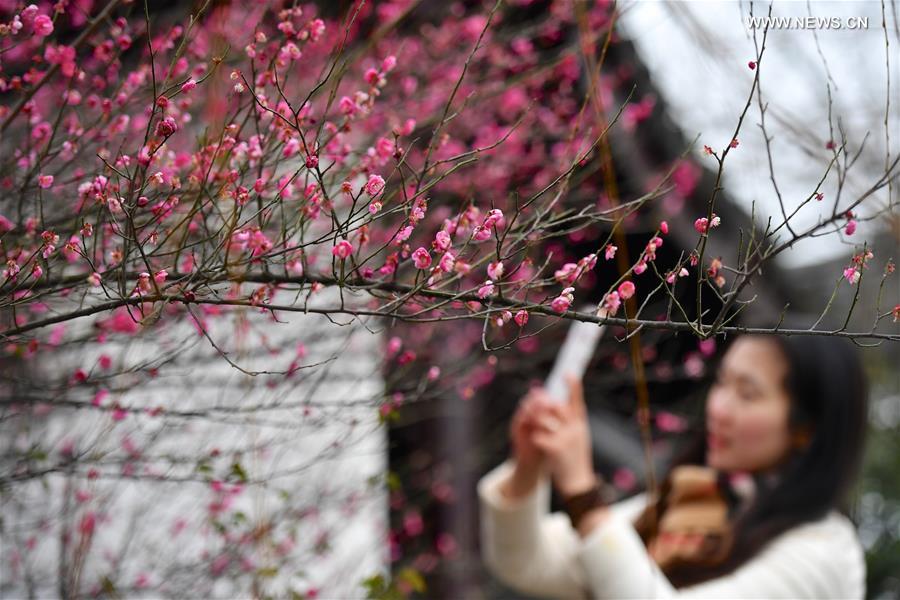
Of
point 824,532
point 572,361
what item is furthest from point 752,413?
point 572,361

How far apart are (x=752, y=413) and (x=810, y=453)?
15 cm

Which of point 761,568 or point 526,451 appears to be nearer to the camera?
point 761,568

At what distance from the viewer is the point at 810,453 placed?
221 cm

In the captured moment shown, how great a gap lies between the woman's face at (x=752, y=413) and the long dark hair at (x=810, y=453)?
0.09ft

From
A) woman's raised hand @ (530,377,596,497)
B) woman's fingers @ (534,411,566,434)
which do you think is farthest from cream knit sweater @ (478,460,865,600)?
woman's fingers @ (534,411,566,434)

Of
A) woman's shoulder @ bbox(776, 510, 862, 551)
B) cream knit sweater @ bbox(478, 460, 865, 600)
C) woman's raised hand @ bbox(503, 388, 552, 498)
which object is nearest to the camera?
cream knit sweater @ bbox(478, 460, 865, 600)

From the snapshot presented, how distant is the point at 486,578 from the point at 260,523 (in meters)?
2.81

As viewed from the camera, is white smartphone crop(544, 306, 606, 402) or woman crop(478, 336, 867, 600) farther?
white smartphone crop(544, 306, 606, 402)

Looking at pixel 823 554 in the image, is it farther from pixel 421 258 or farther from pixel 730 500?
pixel 421 258

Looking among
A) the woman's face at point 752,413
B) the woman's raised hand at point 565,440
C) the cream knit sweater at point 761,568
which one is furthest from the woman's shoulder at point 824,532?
the woman's raised hand at point 565,440

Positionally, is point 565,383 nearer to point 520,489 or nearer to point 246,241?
point 520,489

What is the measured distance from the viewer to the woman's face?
225cm

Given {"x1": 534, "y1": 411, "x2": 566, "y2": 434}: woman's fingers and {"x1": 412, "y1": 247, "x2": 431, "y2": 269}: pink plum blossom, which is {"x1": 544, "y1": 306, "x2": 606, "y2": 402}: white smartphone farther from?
{"x1": 412, "y1": 247, "x2": 431, "y2": 269}: pink plum blossom

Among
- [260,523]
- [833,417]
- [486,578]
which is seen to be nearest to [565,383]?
[833,417]
